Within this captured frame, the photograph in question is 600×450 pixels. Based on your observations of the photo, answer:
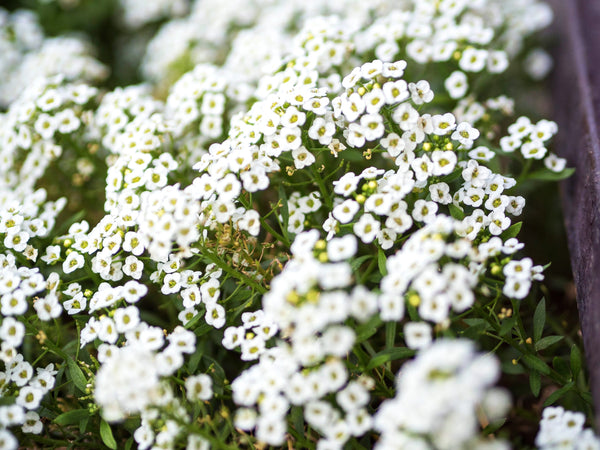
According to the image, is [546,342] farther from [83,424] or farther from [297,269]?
[83,424]

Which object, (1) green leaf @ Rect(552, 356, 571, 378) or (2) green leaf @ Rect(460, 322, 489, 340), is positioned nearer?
(2) green leaf @ Rect(460, 322, 489, 340)

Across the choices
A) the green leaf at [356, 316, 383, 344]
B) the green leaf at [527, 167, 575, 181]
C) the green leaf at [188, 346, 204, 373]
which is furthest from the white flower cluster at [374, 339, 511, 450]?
the green leaf at [527, 167, 575, 181]

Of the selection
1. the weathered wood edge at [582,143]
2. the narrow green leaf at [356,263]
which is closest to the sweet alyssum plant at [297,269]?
the narrow green leaf at [356,263]

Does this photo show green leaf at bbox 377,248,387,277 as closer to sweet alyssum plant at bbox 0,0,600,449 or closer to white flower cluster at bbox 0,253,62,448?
sweet alyssum plant at bbox 0,0,600,449

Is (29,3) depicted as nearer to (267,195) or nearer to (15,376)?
(267,195)

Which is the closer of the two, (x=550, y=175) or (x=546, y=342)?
(x=546, y=342)

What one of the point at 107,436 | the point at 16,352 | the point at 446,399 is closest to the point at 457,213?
the point at 446,399
